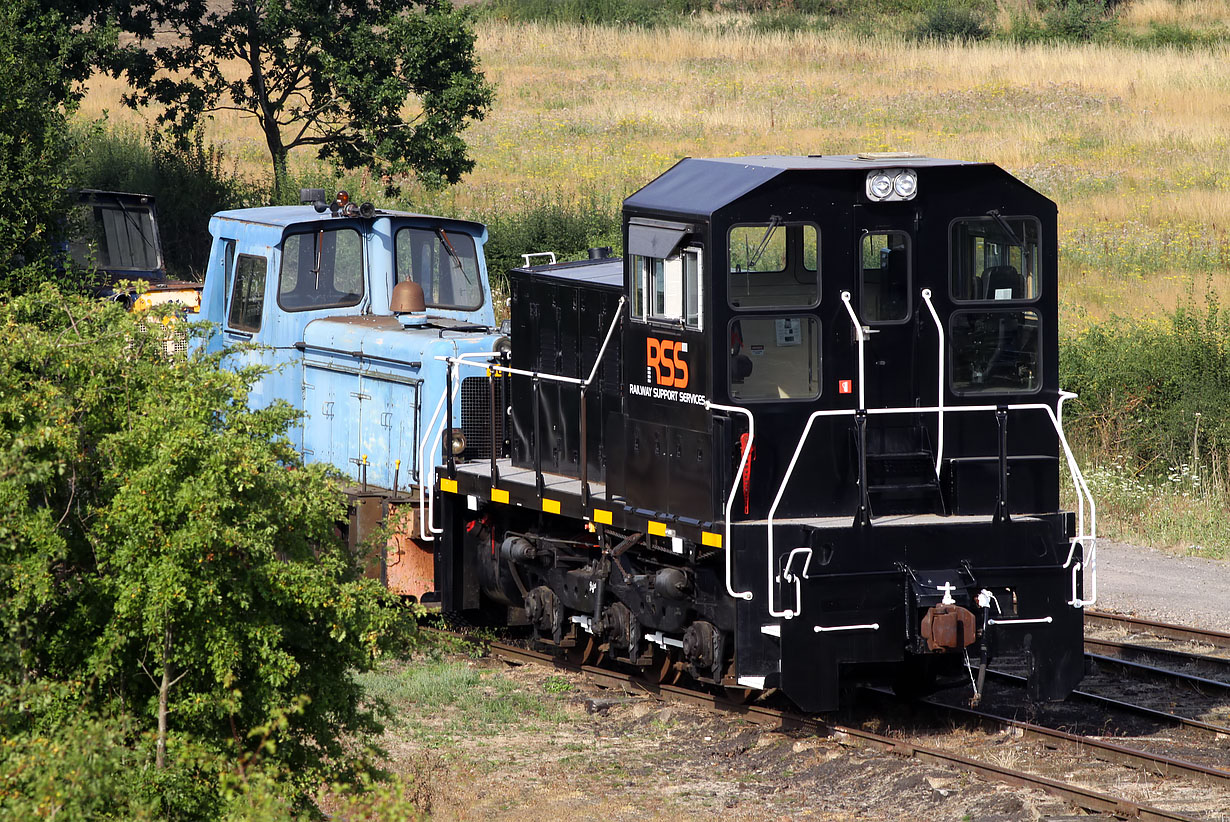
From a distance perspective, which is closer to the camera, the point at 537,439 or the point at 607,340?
the point at 607,340

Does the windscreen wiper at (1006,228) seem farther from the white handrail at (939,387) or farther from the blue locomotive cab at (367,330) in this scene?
the blue locomotive cab at (367,330)

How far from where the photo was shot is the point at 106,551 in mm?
6949

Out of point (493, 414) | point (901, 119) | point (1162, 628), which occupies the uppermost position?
point (901, 119)

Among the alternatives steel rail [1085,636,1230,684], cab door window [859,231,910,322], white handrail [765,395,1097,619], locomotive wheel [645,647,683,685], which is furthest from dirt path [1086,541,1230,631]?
cab door window [859,231,910,322]

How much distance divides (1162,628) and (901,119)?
3154 cm

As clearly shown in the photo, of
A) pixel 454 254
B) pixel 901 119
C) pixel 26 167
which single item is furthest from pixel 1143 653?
pixel 901 119

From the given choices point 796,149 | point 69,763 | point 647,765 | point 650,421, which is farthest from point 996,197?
point 796,149

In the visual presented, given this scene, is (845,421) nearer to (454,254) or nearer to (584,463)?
(584,463)

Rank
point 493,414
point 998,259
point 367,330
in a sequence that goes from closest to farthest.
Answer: point 998,259 < point 493,414 < point 367,330

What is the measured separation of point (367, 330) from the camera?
13.1 m

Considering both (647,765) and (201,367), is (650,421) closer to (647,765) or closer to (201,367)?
(647,765)

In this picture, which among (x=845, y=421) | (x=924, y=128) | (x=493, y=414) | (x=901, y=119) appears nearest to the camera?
(x=845, y=421)

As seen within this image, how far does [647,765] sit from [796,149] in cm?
3113

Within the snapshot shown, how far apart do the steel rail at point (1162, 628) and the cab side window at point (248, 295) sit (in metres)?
8.10
